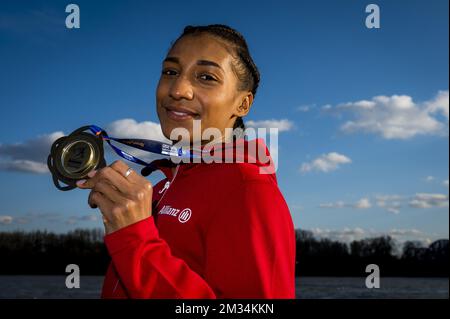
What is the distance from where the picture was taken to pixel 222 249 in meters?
3.19

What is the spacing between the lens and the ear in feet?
14.3

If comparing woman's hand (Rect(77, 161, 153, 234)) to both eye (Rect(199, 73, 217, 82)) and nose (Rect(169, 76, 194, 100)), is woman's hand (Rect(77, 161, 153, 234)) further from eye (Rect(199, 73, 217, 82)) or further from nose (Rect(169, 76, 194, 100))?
eye (Rect(199, 73, 217, 82))

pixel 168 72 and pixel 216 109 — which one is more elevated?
pixel 168 72

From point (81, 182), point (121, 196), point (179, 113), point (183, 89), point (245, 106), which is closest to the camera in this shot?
point (121, 196)

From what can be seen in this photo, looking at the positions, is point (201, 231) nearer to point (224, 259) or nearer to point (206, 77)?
point (224, 259)

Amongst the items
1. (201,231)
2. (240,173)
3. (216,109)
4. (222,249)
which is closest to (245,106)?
(216,109)

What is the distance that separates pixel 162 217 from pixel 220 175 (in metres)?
0.61

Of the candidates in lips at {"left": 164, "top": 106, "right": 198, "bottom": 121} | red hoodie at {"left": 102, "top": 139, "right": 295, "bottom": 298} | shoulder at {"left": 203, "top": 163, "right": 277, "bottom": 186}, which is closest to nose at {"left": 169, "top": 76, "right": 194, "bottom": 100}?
lips at {"left": 164, "top": 106, "right": 198, "bottom": 121}

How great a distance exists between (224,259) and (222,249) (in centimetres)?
7

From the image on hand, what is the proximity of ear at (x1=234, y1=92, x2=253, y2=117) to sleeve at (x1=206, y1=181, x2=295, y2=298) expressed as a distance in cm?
118

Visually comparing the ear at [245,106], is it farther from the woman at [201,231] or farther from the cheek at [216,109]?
the woman at [201,231]

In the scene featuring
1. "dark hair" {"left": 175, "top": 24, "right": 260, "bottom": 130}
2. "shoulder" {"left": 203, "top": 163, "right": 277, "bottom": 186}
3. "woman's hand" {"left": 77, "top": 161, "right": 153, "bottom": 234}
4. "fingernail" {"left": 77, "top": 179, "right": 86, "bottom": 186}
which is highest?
"dark hair" {"left": 175, "top": 24, "right": 260, "bottom": 130}

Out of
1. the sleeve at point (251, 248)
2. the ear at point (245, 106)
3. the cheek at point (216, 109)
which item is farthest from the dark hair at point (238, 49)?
the sleeve at point (251, 248)
